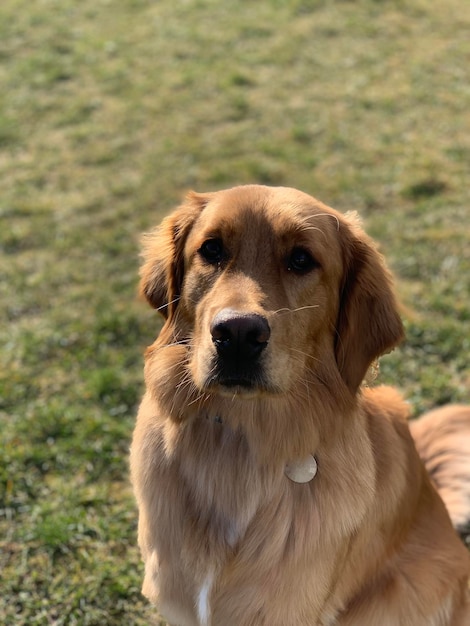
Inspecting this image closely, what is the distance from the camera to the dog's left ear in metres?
2.52

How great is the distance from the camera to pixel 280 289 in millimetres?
2396

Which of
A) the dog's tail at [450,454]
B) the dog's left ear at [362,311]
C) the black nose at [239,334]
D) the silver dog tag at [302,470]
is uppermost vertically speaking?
the black nose at [239,334]

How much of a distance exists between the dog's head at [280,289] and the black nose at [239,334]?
1.1 inches

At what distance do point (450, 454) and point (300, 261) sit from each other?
4.95ft

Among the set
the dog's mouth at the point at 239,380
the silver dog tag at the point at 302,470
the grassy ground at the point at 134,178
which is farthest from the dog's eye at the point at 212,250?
the grassy ground at the point at 134,178

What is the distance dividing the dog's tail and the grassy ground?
87 centimetres

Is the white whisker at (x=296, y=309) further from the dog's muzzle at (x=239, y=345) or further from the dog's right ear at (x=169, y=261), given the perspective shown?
the dog's right ear at (x=169, y=261)

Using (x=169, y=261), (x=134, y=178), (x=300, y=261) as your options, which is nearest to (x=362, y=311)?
(x=300, y=261)

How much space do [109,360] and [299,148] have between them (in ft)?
11.0

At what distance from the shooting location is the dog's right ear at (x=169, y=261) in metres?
2.73

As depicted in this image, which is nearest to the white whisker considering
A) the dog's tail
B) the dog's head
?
the dog's head

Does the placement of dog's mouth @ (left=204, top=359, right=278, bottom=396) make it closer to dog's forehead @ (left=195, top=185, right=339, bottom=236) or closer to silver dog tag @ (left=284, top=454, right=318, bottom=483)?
silver dog tag @ (left=284, top=454, right=318, bottom=483)

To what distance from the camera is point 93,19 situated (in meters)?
9.68

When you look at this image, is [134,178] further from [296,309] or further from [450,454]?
[296,309]
